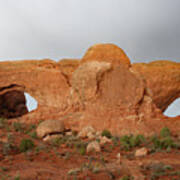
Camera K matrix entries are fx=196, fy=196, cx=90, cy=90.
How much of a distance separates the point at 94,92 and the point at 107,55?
275cm

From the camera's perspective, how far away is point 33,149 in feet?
26.2

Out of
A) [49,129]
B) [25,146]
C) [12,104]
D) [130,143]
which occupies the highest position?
[12,104]

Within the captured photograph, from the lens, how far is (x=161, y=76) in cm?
1672

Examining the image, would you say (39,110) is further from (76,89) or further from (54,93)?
(76,89)

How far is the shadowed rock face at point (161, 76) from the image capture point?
16656mm

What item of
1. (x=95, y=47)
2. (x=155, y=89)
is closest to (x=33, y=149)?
(x=95, y=47)

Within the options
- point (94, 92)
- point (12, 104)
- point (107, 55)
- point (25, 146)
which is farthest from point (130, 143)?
point (12, 104)

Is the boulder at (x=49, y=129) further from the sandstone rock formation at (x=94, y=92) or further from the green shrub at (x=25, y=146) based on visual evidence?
the green shrub at (x=25, y=146)

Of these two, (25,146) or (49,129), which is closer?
(25,146)

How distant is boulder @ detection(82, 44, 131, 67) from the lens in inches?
506

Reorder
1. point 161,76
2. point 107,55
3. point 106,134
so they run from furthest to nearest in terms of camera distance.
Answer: point 161,76 < point 107,55 < point 106,134

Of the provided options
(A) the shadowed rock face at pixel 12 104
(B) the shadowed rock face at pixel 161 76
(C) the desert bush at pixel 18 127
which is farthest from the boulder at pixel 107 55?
(A) the shadowed rock face at pixel 12 104

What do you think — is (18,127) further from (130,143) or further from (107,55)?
(107,55)

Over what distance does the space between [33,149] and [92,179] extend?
415 centimetres
